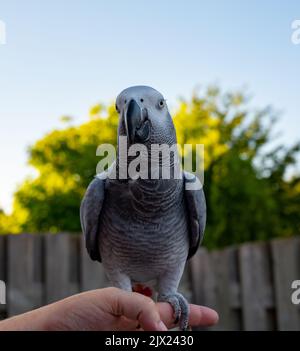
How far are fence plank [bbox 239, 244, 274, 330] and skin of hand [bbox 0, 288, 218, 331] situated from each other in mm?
1286

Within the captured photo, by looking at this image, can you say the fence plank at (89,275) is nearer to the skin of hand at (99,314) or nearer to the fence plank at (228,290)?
the fence plank at (228,290)

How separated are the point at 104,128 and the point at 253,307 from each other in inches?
42.5

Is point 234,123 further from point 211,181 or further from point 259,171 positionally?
point 211,181

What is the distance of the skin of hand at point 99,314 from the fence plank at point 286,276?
4.24 feet

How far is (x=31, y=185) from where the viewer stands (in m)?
2.90

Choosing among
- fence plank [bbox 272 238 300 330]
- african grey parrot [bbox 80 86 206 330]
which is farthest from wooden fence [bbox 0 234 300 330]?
african grey parrot [bbox 80 86 206 330]

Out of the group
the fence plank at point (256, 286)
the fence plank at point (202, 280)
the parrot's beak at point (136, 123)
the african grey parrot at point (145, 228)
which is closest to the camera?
the parrot's beak at point (136, 123)

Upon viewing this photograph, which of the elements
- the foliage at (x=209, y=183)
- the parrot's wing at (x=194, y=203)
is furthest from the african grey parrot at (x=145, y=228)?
the foliage at (x=209, y=183)

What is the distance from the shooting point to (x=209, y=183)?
2.86 meters

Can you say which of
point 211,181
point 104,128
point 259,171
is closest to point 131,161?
point 104,128

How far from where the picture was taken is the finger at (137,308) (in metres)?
0.72

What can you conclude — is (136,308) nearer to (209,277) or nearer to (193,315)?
(193,315)

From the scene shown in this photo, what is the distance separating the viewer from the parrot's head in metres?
0.65

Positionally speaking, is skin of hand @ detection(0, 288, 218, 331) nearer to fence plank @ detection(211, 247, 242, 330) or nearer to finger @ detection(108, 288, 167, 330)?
finger @ detection(108, 288, 167, 330)
